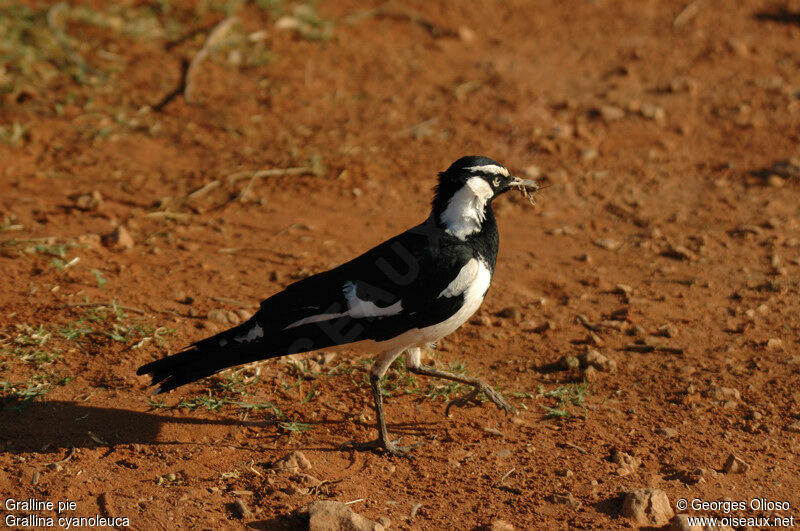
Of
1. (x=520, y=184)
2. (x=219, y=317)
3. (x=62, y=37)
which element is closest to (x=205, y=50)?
(x=62, y=37)

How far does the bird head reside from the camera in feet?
14.3

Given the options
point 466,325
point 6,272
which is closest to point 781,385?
point 466,325

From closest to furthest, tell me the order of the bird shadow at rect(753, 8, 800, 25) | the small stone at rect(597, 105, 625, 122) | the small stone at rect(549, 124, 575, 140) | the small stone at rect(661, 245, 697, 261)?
the small stone at rect(661, 245, 697, 261), the small stone at rect(549, 124, 575, 140), the small stone at rect(597, 105, 625, 122), the bird shadow at rect(753, 8, 800, 25)

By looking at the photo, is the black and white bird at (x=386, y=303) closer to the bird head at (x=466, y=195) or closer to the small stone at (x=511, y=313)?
the bird head at (x=466, y=195)

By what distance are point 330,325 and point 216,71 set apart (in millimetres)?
4746

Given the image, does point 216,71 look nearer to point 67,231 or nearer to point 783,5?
point 67,231

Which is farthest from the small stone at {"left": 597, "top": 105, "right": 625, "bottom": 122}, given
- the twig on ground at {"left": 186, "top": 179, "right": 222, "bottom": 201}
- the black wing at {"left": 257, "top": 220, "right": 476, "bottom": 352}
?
the black wing at {"left": 257, "top": 220, "right": 476, "bottom": 352}

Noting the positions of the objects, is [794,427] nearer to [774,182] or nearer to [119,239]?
[774,182]

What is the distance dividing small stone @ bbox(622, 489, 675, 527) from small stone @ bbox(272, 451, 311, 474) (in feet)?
4.63

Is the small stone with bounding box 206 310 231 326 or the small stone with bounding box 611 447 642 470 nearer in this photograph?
the small stone with bounding box 611 447 642 470

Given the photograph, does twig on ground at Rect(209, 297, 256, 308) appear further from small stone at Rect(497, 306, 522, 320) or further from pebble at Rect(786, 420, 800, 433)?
pebble at Rect(786, 420, 800, 433)

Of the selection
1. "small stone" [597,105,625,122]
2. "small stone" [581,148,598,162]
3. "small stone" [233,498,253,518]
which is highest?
"small stone" [597,105,625,122]

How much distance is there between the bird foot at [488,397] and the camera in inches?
173

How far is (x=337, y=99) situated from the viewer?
7.90m
